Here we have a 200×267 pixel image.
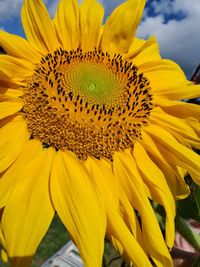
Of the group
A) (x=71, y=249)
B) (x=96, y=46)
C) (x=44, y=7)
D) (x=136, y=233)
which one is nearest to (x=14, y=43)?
(x=44, y=7)

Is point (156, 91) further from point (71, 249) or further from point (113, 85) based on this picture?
point (71, 249)

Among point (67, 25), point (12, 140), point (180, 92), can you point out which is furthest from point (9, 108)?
point (180, 92)

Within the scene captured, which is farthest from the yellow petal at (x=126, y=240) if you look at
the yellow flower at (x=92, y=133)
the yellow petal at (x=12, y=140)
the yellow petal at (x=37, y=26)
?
the yellow petal at (x=37, y=26)

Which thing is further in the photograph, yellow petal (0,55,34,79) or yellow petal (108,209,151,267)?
yellow petal (0,55,34,79)

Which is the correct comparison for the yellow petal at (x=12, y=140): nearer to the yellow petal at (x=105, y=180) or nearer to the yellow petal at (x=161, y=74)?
the yellow petal at (x=105, y=180)

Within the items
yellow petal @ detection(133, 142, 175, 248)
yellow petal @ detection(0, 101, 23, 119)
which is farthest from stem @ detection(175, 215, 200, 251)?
yellow petal @ detection(0, 101, 23, 119)

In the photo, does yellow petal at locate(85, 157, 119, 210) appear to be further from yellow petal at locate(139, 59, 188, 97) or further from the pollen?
yellow petal at locate(139, 59, 188, 97)
